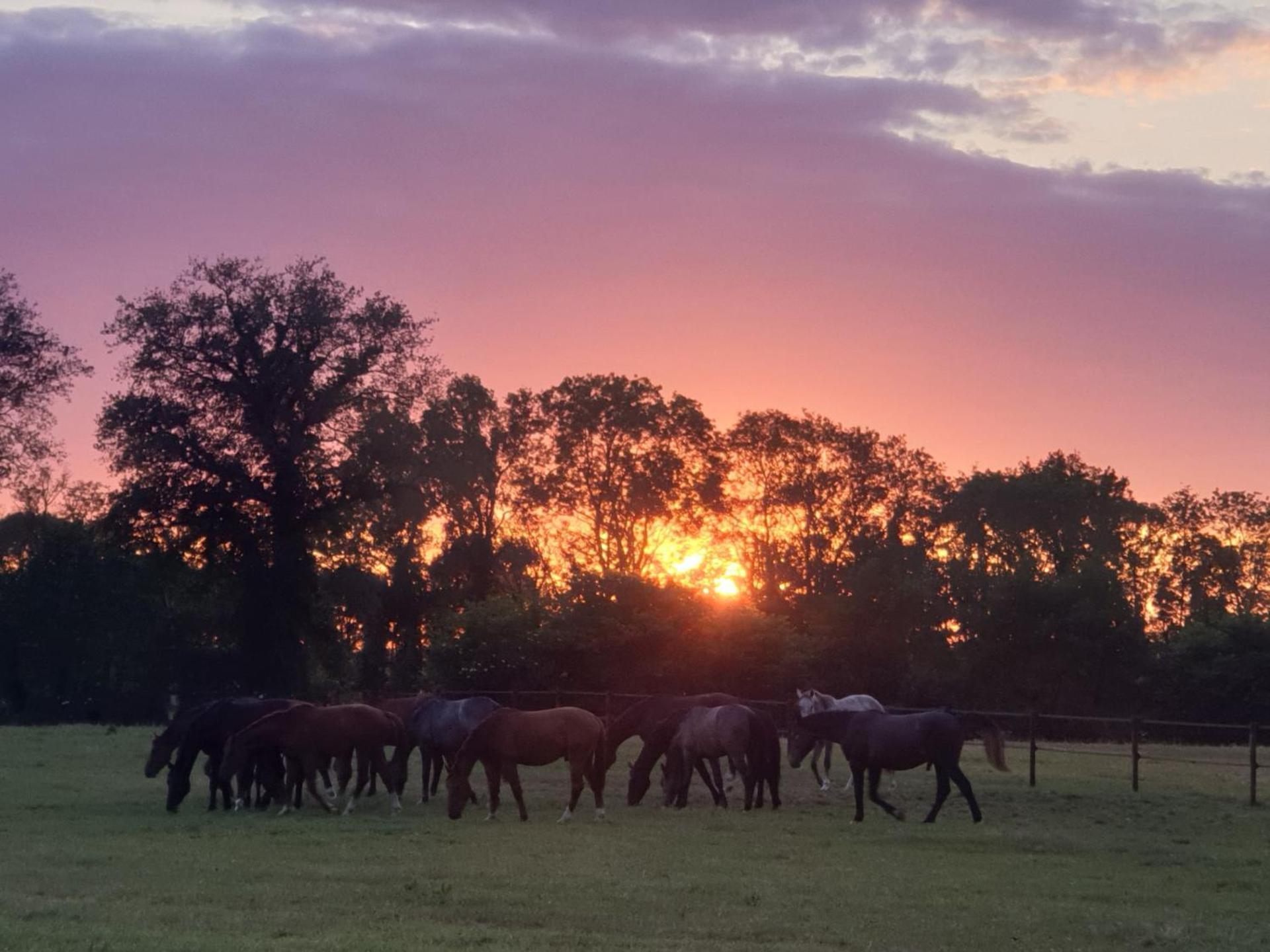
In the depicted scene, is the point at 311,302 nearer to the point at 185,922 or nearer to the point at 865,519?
the point at 865,519

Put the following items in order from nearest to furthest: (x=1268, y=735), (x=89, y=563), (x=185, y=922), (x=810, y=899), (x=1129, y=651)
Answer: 1. (x=185, y=922)
2. (x=810, y=899)
3. (x=1268, y=735)
4. (x=1129, y=651)
5. (x=89, y=563)

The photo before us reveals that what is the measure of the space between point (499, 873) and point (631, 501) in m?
45.4

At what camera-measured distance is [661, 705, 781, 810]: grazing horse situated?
68.9 feet

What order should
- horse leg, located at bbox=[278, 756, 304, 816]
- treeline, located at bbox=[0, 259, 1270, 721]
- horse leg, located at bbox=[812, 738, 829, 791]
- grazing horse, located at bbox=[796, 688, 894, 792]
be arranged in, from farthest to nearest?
1. treeline, located at bbox=[0, 259, 1270, 721]
2. grazing horse, located at bbox=[796, 688, 894, 792]
3. horse leg, located at bbox=[812, 738, 829, 791]
4. horse leg, located at bbox=[278, 756, 304, 816]

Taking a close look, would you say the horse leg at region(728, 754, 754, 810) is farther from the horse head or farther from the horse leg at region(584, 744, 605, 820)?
the horse head

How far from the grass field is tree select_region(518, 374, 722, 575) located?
36.5m

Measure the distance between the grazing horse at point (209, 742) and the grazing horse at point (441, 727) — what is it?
1930mm

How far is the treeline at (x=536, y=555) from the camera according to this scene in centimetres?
4516

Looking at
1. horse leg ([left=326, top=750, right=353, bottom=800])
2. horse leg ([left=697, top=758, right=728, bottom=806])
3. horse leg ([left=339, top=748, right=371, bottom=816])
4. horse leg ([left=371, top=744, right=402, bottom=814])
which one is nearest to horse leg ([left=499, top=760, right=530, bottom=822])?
horse leg ([left=371, top=744, right=402, bottom=814])

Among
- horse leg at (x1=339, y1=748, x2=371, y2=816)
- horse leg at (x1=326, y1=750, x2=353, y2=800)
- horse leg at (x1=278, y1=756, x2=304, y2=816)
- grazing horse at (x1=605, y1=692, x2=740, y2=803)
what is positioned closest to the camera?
horse leg at (x1=339, y1=748, x2=371, y2=816)

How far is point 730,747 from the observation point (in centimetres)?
2102

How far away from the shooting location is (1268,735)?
44.2m

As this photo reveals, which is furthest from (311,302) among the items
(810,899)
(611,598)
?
(810,899)

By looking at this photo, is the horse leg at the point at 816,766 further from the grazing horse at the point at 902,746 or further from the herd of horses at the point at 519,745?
the grazing horse at the point at 902,746
